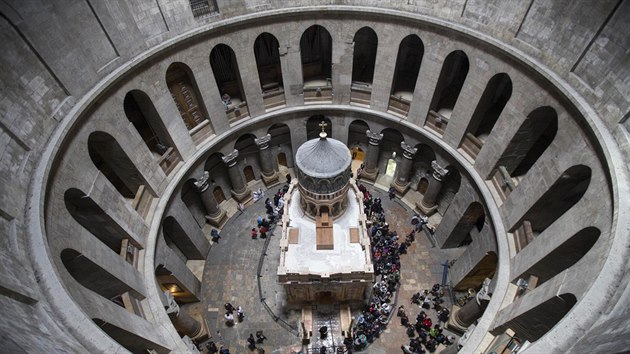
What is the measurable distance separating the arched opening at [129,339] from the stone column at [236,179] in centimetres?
1244

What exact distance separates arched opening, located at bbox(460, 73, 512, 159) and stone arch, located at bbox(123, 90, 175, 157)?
1700cm

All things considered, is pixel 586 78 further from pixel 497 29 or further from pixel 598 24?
pixel 497 29

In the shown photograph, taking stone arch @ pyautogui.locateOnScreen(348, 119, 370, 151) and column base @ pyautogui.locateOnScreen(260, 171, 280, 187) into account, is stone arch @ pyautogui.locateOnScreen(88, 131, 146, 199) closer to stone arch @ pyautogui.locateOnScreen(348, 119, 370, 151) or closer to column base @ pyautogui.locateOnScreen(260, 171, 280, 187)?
column base @ pyautogui.locateOnScreen(260, 171, 280, 187)

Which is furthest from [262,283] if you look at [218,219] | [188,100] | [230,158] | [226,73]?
[226,73]

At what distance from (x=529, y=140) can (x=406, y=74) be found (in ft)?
32.5

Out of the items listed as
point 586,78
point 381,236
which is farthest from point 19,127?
point 586,78

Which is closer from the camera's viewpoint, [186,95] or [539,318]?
[539,318]

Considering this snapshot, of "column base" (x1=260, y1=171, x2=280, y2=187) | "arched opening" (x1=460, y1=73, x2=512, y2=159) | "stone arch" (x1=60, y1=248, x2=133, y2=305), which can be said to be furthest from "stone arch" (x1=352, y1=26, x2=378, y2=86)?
"stone arch" (x1=60, y1=248, x2=133, y2=305)

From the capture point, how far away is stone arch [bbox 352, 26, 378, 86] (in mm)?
26500

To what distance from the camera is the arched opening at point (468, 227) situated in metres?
23.3

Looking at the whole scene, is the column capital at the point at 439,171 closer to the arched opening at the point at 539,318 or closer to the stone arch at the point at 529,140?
the stone arch at the point at 529,140

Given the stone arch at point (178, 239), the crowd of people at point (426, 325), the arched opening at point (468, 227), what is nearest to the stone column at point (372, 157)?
the arched opening at point (468, 227)

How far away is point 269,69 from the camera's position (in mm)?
26641

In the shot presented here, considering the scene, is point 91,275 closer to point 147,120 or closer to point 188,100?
point 147,120
